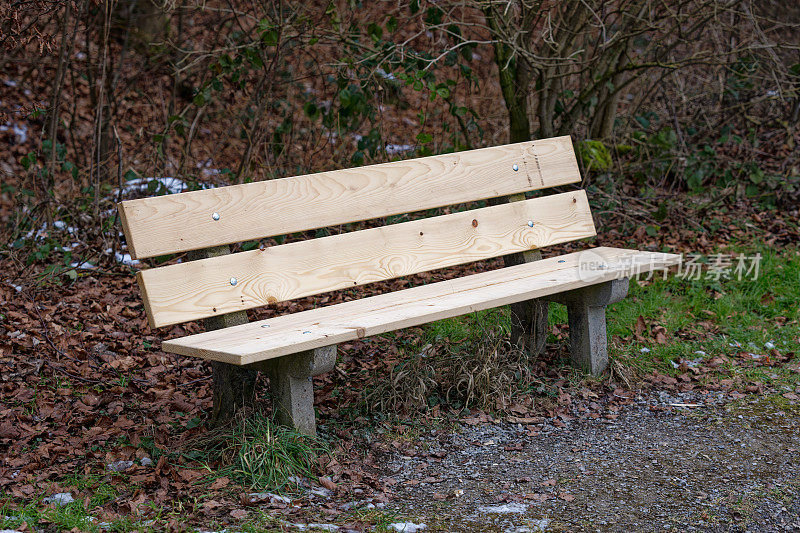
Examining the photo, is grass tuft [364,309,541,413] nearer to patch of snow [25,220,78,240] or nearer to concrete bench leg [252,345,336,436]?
concrete bench leg [252,345,336,436]

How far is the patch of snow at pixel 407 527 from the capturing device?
8.80 ft

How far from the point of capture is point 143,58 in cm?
790

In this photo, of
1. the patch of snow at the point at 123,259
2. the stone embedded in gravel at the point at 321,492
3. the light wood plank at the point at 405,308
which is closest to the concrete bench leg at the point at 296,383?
the light wood plank at the point at 405,308

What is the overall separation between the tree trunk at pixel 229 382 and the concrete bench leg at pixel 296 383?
13 centimetres

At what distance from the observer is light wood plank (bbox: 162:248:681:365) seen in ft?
Result: 9.22

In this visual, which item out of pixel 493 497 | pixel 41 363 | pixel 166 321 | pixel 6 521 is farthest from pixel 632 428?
pixel 41 363

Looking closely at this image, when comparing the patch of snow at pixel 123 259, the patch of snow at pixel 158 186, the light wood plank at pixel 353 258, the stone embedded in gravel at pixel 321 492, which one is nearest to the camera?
the stone embedded in gravel at pixel 321 492

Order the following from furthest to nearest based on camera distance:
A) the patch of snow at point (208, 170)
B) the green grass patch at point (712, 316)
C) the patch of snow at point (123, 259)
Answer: the patch of snow at point (208, 170), the patch of snow at point (123, 259), the green grass patch at point (712, 316)

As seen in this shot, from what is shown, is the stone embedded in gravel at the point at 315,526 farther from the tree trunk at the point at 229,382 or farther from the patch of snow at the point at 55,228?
the patch of snow at the point at 55,228

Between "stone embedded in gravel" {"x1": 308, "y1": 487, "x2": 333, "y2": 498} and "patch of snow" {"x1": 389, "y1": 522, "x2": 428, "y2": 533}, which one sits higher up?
"stone embedded in gravel" {"x1": 308, "y1": 487, "x2": 333, "y2": 498}

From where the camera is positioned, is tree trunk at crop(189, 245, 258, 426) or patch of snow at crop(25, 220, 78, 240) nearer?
tree trunk at crop(189, 245, 258, 426)

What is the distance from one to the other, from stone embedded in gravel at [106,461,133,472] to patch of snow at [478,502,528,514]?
4.36 ft

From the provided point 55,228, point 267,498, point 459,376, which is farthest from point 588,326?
point 55,228

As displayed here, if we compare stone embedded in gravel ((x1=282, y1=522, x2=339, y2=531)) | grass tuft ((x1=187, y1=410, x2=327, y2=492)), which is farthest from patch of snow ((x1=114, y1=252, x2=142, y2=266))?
stone embedded in gravel ((x1=282, y1=522, x2=339, y2=531))
